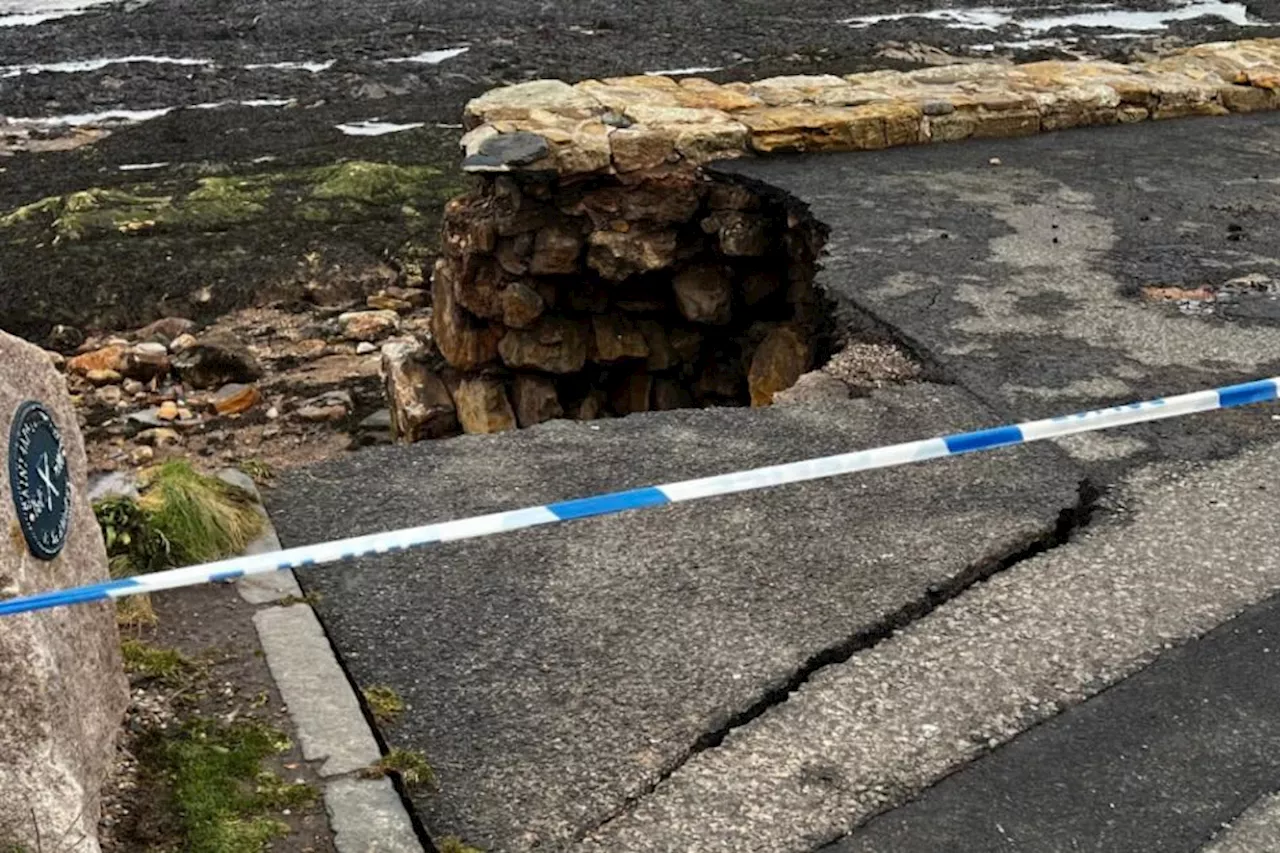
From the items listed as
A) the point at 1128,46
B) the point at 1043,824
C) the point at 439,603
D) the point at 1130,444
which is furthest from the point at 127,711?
the point at 1128,46

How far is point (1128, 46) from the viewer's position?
86.6 ft

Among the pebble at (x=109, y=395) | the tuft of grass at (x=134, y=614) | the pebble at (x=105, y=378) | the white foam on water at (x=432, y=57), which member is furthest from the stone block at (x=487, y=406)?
the white foam on water at (x=432, y=57)

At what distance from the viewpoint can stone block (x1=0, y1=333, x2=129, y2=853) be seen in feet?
10.3

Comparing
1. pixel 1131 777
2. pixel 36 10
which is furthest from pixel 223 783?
pixel 36 10

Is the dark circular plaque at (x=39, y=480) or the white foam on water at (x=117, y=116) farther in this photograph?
the white foam on water at (x=117, y=116)

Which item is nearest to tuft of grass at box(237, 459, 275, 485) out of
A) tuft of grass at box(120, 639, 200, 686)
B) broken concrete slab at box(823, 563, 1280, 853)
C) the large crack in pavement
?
tuft of grass at box(120, 639, 200, 686)

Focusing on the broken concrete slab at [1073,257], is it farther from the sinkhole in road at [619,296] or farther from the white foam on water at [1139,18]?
the white foam on water at [1139,18]

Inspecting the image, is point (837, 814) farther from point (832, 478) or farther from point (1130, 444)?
point (1130, 444)

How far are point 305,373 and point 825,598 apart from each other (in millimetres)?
9271

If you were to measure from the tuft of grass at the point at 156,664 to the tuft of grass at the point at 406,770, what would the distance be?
778 millimetres

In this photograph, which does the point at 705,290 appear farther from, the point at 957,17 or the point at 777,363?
the point at 957,17

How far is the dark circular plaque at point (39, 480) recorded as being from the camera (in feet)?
10.6

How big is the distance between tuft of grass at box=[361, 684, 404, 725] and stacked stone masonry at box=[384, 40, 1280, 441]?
15.9ft

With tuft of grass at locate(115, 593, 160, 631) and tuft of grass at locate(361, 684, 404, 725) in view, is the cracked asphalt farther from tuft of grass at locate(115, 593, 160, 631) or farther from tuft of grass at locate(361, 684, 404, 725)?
tuft of grass at locate(115, 593, 160, 631)
